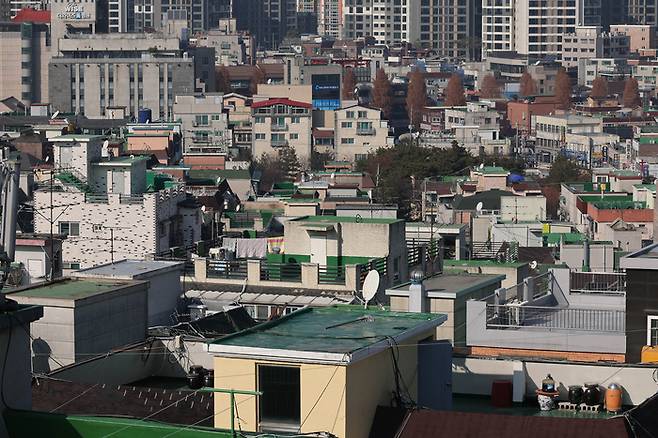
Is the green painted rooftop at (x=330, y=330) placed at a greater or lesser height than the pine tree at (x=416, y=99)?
lesser

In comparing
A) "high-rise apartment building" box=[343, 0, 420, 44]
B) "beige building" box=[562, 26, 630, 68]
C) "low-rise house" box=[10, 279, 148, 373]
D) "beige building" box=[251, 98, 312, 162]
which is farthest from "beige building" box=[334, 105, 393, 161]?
"high-rise apartment building" box=[343, 0, 420, 44]

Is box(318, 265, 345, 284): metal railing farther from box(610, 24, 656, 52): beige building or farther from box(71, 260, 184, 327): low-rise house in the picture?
box(610, 24, 656, 52): beige building

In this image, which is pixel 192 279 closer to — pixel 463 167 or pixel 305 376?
pixel 305 376

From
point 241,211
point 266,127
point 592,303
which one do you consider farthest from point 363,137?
point 592,303

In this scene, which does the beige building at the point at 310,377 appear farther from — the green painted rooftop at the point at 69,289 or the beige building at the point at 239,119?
the beige building at the point at 239,119

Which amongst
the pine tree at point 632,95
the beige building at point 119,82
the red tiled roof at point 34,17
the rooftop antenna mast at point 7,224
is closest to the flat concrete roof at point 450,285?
the rooftop antenna mast at point 7,224

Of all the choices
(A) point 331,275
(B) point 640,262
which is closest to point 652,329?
(B) point 640,262

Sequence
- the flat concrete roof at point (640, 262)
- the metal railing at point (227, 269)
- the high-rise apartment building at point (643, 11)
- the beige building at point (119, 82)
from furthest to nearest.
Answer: the high-rise apartment building at point (643, 11), the beige building at point (119, 82), the metal railing at point (227, 269), the flat concrete roof at point (640, 262)
